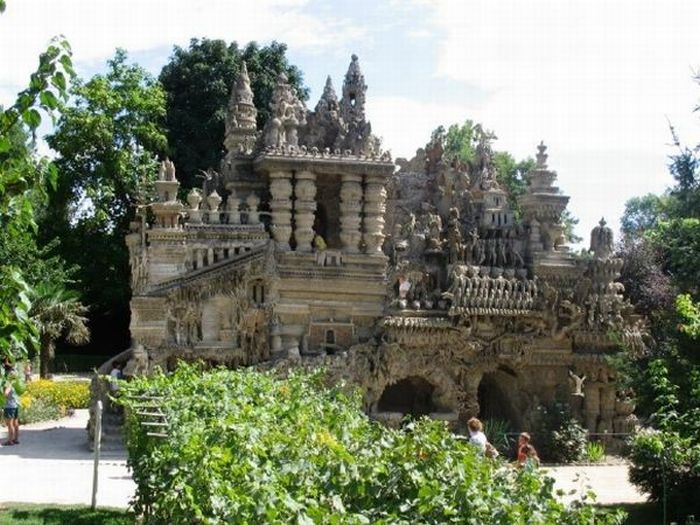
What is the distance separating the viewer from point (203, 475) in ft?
28.0

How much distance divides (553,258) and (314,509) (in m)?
21.6

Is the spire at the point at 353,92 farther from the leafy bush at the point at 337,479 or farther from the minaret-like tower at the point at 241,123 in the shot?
the leafy bush at the point at 337,479

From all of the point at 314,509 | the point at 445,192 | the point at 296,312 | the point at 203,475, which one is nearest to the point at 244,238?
the point at 296,312

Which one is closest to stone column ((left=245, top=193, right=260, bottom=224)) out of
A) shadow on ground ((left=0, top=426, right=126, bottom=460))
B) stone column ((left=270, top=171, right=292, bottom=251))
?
stone column ((left=270, top=171, right=292, bottom=251))

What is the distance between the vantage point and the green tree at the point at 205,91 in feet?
140

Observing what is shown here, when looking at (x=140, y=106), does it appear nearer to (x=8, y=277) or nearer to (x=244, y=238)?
(x=244, y=238)

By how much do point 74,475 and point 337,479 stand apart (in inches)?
566

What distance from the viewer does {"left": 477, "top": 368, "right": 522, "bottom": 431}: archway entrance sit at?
28.1 metres

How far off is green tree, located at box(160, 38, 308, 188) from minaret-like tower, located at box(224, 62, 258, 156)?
12457mm

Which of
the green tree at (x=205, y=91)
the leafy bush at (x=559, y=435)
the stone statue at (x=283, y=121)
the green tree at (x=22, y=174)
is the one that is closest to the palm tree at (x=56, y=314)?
the green tree at (x=205, y=91)

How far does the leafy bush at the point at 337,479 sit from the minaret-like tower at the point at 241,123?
703 inches

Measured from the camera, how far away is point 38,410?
3072cm

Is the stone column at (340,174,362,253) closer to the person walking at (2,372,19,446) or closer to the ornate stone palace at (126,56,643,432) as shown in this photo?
the ornate stone palace at (126,56,643,432)

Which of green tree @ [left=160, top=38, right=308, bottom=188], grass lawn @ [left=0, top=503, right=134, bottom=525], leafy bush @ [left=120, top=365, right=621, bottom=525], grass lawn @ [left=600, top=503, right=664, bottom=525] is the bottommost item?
grass lawn @ [left=600, top=503, right=664, bottom=525]
